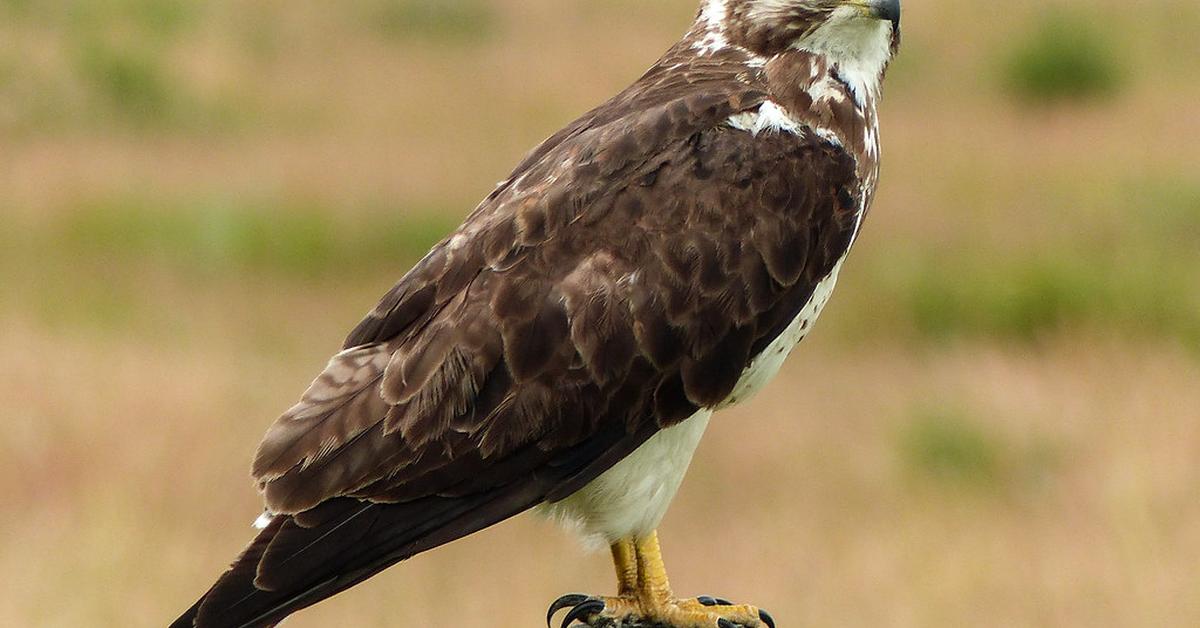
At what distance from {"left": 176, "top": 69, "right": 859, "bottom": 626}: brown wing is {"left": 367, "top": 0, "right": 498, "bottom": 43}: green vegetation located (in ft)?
56.3

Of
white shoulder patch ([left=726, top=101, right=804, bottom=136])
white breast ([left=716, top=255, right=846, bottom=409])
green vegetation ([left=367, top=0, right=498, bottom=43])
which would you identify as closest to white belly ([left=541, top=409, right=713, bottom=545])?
white breast ([left=716, top=255, right=846, bottom=409])

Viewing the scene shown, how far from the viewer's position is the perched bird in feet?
16.7

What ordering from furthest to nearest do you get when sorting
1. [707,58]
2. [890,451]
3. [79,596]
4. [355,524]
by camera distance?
[890,451]
[79,596]
[707,58]
[355,524]

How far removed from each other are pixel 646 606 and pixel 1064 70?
594 inches

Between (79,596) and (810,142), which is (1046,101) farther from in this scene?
(810,142)

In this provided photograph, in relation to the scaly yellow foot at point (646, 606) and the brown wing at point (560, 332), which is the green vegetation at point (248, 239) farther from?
the brown wing at point (560, 332)

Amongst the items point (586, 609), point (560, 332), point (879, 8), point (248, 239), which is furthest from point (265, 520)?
point (248, 239)

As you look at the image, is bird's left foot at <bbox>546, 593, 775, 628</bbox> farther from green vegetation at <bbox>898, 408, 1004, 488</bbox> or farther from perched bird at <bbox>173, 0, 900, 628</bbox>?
green vegetation at <bbox>898, 408, 1004, 488</bbox>

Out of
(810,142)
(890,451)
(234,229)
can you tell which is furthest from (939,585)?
(234,229)

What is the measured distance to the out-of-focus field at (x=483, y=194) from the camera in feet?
32.1

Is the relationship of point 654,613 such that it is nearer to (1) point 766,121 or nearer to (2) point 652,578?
(2) point 652,578

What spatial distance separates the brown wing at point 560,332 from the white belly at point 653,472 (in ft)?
0.30

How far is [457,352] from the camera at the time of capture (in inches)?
205

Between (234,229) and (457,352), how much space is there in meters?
10.8
